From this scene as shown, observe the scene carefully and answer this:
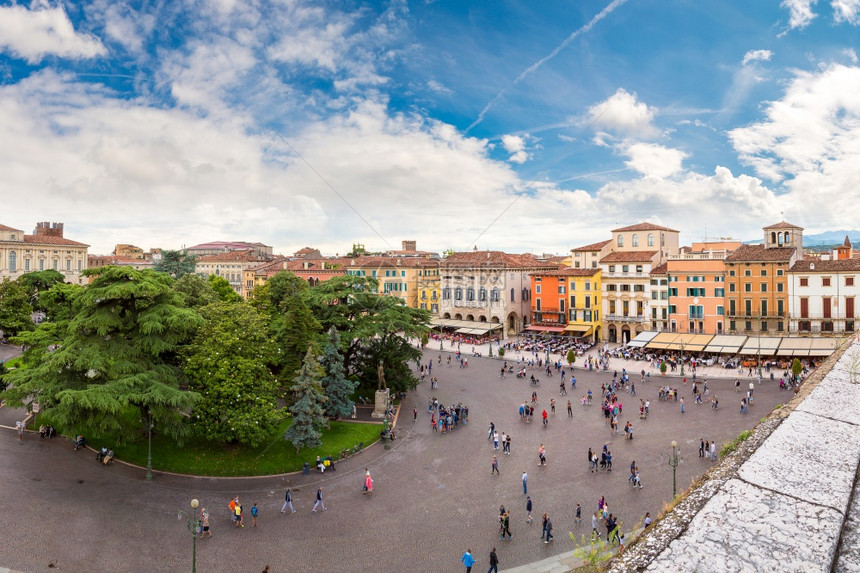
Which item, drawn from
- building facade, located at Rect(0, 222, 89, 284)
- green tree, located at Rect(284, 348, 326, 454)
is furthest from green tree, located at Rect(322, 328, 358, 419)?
building facade, located at Rect(0, 222, 89, 284)

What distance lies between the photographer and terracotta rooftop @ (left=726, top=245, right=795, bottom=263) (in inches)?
2159

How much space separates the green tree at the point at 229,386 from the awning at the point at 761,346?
137ft

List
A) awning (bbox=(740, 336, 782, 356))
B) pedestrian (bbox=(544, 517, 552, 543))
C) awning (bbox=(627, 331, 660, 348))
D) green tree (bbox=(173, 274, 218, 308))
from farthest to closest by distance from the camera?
awning (bbox=(627, 331, 660, 348))
awning (bbox=(740, 336, 782, 356))
green tree (bbox=(173, 274, 218, 308))
pedestrian (bbox=(544, 517, 552, 543))

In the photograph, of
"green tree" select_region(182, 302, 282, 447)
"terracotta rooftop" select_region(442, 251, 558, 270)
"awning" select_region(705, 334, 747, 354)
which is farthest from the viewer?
"terracotta rooftop" select_region(442, 251, 558, 270)

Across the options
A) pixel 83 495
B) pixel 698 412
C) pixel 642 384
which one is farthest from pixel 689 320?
pixel 83 495

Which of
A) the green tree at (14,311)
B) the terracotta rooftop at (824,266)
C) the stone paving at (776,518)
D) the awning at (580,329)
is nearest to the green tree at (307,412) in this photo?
the stone paving at (776,518)

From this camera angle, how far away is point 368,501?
74.5 ft

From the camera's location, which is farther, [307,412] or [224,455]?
[307,412]

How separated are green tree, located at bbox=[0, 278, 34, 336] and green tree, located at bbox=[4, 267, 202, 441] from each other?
31.3 metres

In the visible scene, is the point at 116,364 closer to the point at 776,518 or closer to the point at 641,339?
the point at 776,518

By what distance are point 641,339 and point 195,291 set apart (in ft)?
154

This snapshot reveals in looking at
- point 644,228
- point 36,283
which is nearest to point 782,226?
point 644,228

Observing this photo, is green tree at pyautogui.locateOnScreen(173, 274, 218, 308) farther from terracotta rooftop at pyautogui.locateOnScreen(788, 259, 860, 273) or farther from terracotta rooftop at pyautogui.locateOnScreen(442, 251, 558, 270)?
terracotta rooftop at pyautogui.locateOnScreen(788, 259, 860, 273)

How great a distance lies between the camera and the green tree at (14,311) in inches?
2060
